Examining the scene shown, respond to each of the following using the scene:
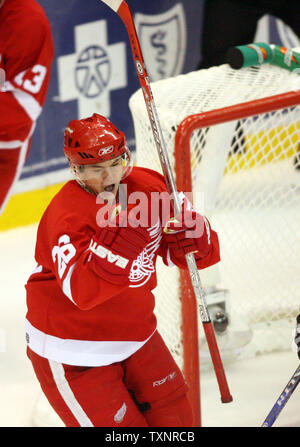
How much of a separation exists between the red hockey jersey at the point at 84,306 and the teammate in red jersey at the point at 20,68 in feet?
0.55

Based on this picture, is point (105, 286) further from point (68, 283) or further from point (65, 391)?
point (65, 391)

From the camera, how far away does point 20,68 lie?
1.89 m

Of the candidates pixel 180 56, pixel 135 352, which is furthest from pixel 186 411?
pixel 180 56

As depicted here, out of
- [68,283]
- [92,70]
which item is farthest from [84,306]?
[92,70]

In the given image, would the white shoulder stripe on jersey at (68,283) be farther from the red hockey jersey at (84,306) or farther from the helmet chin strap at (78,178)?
the helmet chin strap at (78,178)

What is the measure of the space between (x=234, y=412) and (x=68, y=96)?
170cm

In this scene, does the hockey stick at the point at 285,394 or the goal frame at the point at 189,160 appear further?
the goal frame at the point at 189,160

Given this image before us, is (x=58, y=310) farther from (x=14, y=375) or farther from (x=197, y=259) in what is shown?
(x=14, y=375)

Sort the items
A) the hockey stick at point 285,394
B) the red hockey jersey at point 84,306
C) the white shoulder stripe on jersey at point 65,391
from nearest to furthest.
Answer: the red hockey jersey at point 84,306
the white shoulder stripe on jersey at point 65,391
the hockey stick at point 285,394

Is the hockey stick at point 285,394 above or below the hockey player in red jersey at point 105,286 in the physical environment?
below

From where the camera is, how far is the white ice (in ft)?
9.25

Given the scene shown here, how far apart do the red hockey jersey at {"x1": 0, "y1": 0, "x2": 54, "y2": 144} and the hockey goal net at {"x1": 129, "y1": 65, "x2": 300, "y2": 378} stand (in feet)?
2.16

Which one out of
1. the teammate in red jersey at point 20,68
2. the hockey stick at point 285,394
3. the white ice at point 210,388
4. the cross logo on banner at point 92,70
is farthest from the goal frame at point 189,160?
the cross logo on banner at point 92,70

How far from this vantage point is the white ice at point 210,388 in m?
2.82
